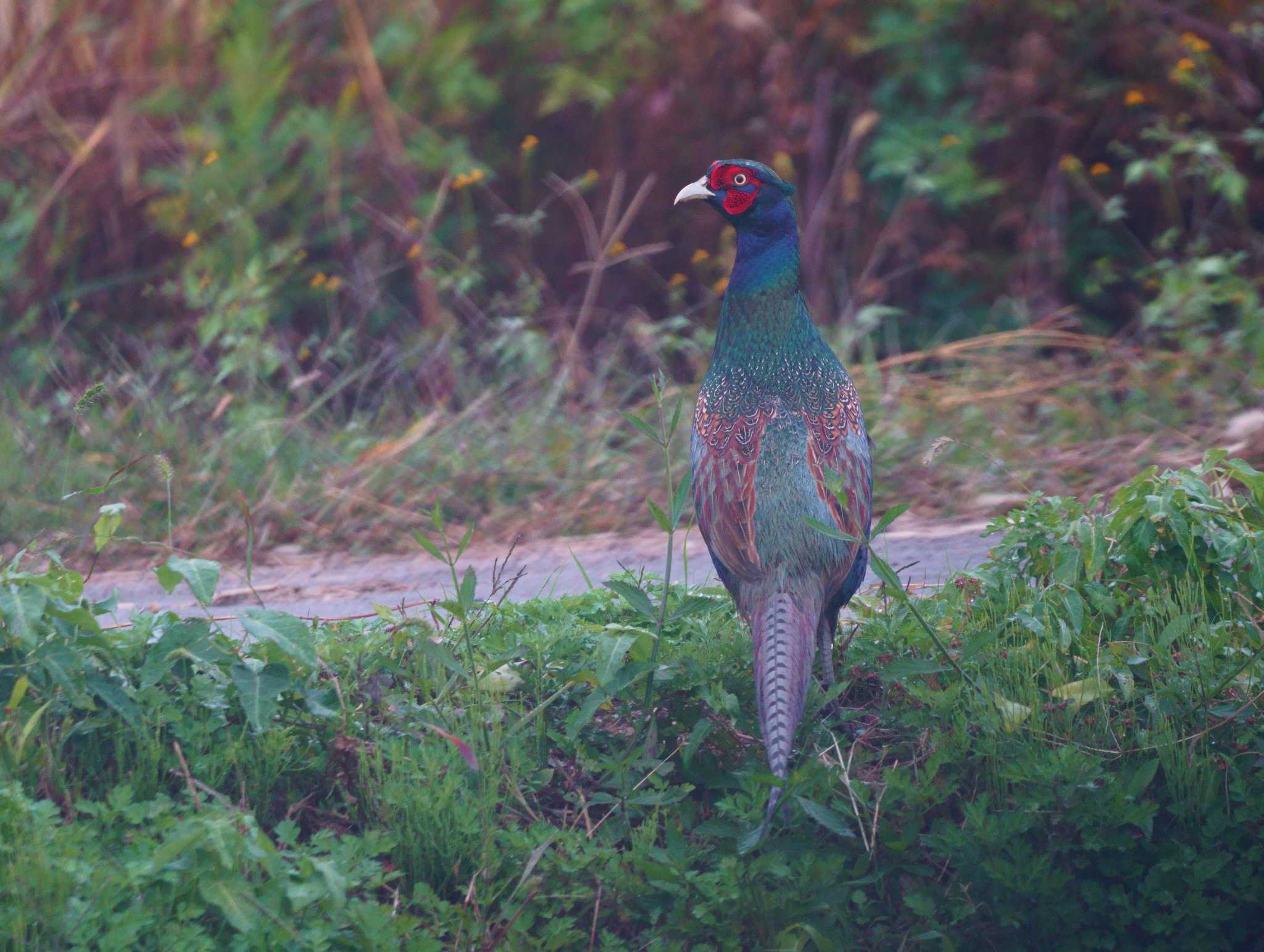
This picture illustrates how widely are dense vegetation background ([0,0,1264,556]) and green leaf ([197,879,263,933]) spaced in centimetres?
387

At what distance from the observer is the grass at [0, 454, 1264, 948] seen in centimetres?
277

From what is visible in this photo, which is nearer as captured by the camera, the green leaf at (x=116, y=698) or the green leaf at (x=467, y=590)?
the green leaf at (x=116, y=698)

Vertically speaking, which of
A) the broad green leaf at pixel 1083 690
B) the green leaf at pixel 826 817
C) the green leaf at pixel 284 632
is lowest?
the green leaf at pixel 826 817

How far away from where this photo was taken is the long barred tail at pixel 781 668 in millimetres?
2957

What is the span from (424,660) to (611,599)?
26.1 inches

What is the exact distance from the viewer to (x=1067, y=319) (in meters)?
7.84

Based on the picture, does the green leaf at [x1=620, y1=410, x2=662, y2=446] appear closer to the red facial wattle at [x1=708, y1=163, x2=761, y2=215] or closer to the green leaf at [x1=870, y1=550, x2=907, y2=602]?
the green leaf at [x1=870, y1=550, x2=907, y2=602]

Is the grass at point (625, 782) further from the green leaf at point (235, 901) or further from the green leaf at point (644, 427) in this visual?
the green leaf at point (644, 427)

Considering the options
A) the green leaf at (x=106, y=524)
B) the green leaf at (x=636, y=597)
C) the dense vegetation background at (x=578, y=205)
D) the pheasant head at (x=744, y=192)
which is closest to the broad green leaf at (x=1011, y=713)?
the green leaf at (x=636, y=597)

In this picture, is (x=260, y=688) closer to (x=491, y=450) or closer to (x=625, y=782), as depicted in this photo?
(x=625, y=782)

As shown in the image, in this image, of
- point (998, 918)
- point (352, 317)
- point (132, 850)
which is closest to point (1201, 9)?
point (352, 317)

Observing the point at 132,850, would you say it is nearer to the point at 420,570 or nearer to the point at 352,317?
the point at 420,570

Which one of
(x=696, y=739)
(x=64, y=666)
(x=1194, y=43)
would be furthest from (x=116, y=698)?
(x=1194, y=43)

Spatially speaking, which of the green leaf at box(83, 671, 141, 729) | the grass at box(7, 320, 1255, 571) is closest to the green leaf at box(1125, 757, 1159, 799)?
the green leaf at box(83, 671, 141, 729)
